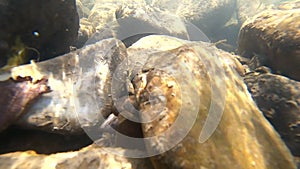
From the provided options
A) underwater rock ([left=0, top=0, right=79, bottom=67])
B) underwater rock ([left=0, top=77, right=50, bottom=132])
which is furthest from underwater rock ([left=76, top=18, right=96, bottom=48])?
underwater rock ([left=0, top=77, right=50, bottom=132])

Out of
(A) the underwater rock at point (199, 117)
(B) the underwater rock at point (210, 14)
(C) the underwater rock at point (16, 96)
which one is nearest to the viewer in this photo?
(A) the underwater rock at point (199, 117)

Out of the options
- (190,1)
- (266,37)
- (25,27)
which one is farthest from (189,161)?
(190,1)

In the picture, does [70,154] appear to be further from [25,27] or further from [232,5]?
[232,5]

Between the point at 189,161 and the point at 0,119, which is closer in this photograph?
the point at 189,161

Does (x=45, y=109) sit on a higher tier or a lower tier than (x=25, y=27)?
lower

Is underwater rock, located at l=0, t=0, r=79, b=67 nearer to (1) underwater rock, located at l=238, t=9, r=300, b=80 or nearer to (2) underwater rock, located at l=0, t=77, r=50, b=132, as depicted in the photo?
(2) underwater rock, located at l=0, t=77, r=50, b=132

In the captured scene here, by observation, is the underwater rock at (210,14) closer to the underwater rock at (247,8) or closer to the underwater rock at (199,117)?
the underwater rock at (247,8)

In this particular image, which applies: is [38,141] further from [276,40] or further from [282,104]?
[276,40]

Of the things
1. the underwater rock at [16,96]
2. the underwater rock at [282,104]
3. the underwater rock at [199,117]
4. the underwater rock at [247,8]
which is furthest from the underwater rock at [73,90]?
the underwater rock at [247,8]
